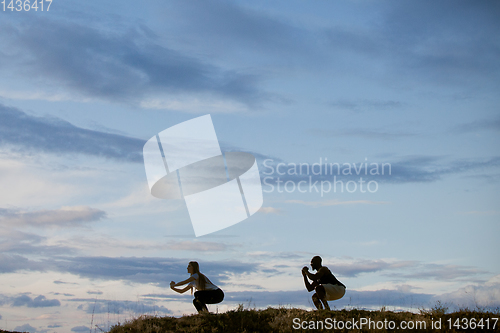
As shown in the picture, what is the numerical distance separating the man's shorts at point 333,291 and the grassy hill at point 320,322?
46 centimetres

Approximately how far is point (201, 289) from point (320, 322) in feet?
12.4

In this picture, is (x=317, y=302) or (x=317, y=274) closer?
(x=317, y=274)

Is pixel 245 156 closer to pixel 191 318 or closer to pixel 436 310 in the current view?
pixel 191 318

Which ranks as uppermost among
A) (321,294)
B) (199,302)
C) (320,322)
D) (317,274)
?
(317,274)

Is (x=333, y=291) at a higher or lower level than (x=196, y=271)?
lower

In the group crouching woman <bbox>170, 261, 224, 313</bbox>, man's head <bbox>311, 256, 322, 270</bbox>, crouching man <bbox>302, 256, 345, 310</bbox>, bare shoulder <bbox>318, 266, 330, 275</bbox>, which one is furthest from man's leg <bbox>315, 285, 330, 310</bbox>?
crouching woman <bbox>170, 261, 224, 313</bbox>

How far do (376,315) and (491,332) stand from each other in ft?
10.3

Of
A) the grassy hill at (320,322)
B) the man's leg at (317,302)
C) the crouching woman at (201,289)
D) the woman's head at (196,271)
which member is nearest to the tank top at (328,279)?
the man's leg at (317,302)

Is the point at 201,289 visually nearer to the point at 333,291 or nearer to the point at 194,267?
the point at 194,267

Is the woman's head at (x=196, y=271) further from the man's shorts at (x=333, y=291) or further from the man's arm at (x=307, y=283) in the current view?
the man's shorts at (x=333, y=291)

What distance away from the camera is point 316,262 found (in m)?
15.6

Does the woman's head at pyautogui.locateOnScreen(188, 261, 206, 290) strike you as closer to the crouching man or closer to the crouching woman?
the crouching woman

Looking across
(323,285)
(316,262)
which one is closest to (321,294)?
(323,285)

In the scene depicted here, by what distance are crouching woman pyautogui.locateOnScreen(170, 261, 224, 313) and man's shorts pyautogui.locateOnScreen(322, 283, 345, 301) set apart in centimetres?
330
